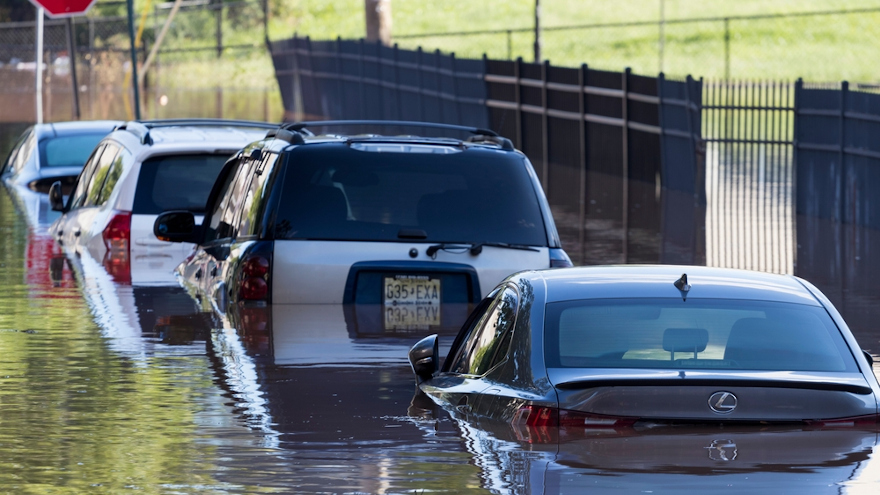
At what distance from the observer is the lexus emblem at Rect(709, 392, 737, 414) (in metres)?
5.98

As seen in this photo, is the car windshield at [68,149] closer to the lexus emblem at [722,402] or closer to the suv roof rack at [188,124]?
the suv roof rack at [188,124]

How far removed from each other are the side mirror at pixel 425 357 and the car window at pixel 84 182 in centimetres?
759

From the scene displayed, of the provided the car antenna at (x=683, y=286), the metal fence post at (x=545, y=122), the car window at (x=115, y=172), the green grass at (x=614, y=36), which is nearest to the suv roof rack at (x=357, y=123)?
the car window at (x=115, y=172)

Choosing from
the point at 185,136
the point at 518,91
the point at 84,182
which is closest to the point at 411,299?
the point at 185,136

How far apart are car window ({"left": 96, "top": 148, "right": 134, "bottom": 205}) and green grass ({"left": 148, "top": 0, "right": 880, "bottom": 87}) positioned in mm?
39747

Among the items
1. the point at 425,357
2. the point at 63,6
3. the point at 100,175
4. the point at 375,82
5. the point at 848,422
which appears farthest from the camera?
the point at 375,82

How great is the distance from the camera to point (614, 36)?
6312cm

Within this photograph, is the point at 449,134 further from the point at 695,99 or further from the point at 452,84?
the point at 695,99

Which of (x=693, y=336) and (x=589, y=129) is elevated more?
(x=693, y=336)

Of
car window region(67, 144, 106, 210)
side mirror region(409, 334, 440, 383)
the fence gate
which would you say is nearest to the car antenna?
side mirror region(409, 334, 440, 383)

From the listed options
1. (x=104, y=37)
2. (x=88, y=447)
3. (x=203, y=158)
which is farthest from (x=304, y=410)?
(x=104, y=37)

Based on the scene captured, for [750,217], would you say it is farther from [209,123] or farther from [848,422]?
[848,422]

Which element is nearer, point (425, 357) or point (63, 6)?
point (425, 357)

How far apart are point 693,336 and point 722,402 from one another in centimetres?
47
